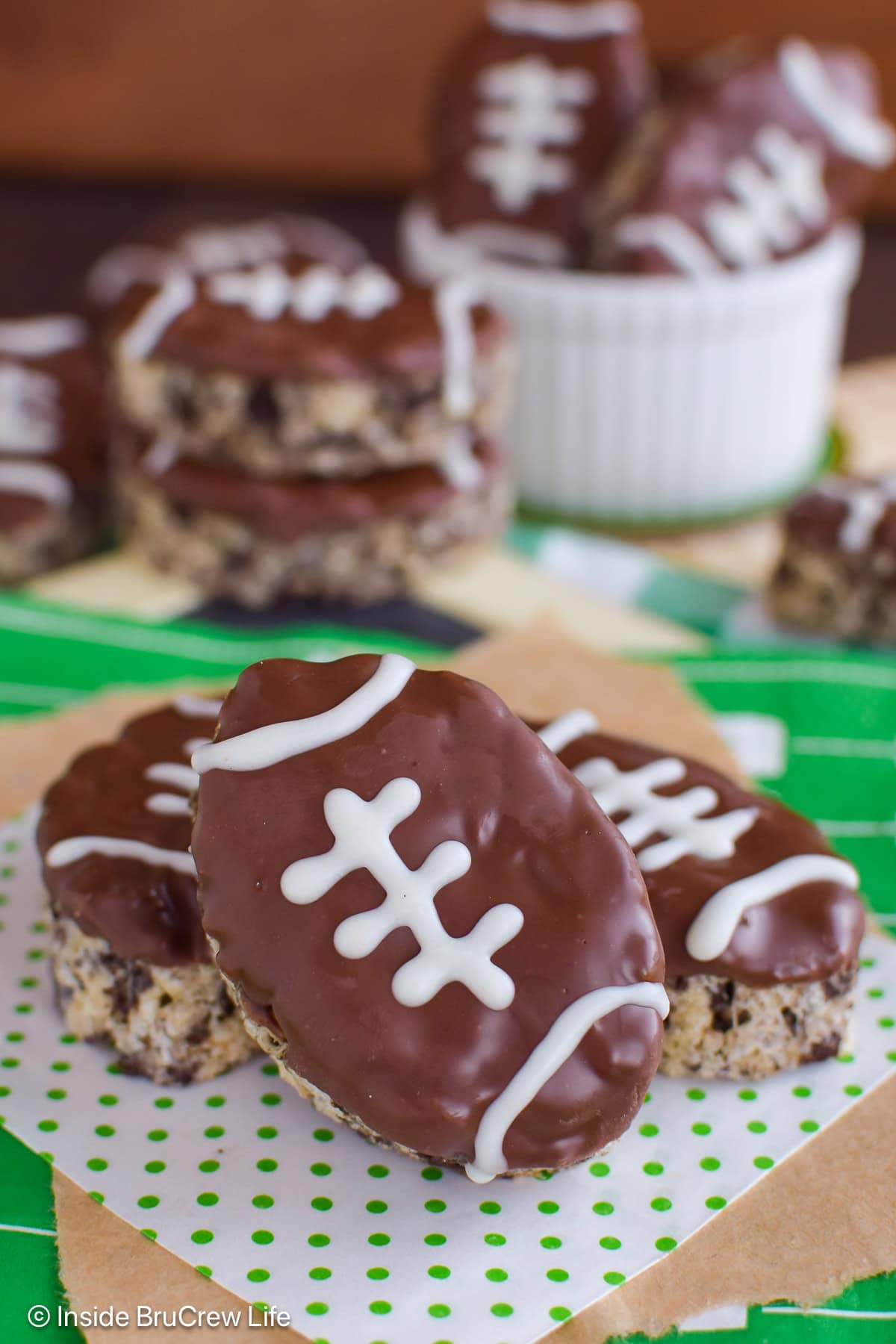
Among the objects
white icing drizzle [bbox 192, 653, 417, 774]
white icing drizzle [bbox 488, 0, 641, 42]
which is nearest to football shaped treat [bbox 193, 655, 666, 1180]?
white icing drizzle [bbox 192, 653, 417, 774]

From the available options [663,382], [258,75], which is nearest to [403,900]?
[663,382]

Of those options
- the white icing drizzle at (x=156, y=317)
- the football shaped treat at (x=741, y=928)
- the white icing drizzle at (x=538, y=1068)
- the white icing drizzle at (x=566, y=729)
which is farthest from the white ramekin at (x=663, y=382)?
the white icing drizzle at (x=538, y=1068)

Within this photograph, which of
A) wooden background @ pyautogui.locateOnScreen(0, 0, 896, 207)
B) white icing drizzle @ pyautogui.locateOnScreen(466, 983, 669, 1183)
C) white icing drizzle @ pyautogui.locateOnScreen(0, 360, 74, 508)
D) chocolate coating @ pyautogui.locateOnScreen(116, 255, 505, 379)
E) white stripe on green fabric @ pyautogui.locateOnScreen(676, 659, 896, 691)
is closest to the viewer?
white icing drizzle @ pyautogui.locateOnScreen(466, 983, 669, 1183)

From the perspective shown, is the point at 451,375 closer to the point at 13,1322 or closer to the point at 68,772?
the point at 68,772

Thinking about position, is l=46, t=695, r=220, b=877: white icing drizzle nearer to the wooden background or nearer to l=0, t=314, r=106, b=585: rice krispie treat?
l=0, t=314, r=106, b=585: rice krispie treat

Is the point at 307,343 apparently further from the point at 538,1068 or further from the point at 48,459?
the point at 538,1068
